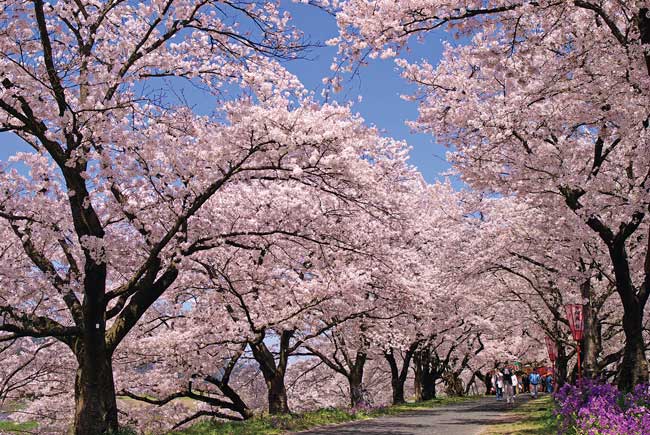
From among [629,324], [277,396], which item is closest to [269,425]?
[277,396]

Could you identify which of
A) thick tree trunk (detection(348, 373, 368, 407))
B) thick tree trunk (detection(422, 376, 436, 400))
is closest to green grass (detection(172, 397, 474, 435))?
thick tree trunk (detection(348, 373, 368, 407))

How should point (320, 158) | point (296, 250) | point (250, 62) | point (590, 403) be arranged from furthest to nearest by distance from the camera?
1. point (296, 250)
2. point (250, 62)
3. point (320, 158)
4. point (590, 403)

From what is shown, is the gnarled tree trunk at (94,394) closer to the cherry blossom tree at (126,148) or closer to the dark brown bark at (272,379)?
the cherry blossom tree at (126,148)

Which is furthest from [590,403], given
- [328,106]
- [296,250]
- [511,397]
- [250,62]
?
[511,397]

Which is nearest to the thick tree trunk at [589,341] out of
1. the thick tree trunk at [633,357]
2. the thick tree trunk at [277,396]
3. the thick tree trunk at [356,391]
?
the thick tree trunk at [633,357]

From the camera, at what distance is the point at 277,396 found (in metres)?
19.4

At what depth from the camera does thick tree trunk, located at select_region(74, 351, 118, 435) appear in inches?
436

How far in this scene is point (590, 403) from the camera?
938 cm

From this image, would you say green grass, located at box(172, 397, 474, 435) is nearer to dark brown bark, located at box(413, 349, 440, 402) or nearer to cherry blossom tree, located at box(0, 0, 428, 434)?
cherry blossom tree, located at box(0, 0, 428, 434)

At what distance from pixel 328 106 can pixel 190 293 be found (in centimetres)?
985

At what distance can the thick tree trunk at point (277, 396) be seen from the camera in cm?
1919

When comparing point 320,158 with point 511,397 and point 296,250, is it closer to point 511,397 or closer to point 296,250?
point 296,250

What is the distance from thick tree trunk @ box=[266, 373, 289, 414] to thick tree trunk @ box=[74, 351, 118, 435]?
8291 mm

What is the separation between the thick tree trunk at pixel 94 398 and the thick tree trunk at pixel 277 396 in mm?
8291
